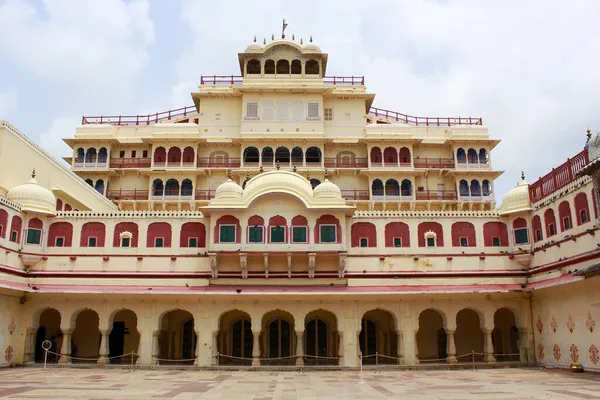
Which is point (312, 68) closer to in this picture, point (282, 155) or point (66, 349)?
point (282, 155)

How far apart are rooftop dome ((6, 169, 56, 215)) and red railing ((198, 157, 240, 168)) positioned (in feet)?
48.6

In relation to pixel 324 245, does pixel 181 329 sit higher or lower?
lower

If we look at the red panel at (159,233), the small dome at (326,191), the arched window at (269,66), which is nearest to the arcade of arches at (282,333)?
the red panel at (159,233)

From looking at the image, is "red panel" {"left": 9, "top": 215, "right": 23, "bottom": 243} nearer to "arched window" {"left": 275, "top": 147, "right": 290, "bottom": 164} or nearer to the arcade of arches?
the arcade of arches

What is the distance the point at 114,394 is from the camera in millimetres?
18438

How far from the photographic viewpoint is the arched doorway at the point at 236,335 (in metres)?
33.7

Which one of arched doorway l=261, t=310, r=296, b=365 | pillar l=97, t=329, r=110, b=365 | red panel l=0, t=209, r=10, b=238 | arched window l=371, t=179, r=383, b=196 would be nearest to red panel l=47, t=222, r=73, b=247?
red panel l=0, t=209, r=10, b=238

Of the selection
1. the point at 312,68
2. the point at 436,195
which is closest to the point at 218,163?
the point at 312,68

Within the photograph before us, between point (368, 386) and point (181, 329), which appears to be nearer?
point (368, 386)

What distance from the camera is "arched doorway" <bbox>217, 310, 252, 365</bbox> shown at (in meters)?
33.7

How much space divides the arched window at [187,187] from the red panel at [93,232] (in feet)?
40.5

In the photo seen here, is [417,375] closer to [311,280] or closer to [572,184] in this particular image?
[311,280]

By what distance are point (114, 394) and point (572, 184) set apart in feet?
→ 71.1

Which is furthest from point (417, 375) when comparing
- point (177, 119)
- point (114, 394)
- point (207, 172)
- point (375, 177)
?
point (177, 119)
